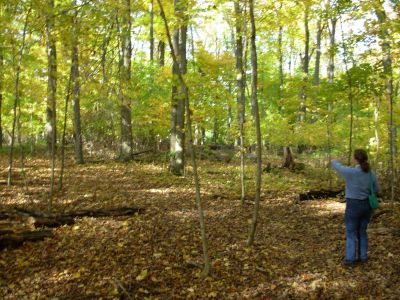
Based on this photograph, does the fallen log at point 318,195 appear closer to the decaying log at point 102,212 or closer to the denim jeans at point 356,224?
the denim jeans at point 356,224

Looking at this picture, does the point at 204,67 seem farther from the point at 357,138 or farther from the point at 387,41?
the point at 357,138

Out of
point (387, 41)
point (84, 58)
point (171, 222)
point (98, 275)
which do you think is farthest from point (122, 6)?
point (387, 41)

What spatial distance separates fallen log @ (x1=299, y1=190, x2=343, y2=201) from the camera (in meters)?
10.2

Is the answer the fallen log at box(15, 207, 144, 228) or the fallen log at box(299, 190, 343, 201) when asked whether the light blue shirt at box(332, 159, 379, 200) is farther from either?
the fallen log at box(299, 190, 343, 201)

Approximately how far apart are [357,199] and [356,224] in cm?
39

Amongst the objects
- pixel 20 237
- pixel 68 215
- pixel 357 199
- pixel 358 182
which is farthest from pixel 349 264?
pixel 68 215

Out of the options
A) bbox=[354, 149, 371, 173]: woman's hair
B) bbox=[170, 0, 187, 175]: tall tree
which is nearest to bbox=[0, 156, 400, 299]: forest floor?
Result: bbox=[354, 149, 371, 173]: woman's hair

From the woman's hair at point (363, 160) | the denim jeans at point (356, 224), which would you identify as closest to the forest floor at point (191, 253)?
the denim jeans at point (356, 224)

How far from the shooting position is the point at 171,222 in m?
7.64

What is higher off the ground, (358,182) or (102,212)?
(358,182)

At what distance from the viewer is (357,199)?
17.4 feet

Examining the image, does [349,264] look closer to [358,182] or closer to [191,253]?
[358,182]

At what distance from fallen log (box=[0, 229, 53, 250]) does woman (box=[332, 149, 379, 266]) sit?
207 inches

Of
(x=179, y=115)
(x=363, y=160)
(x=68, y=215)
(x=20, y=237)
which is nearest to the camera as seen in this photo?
(x=363, y=160)
